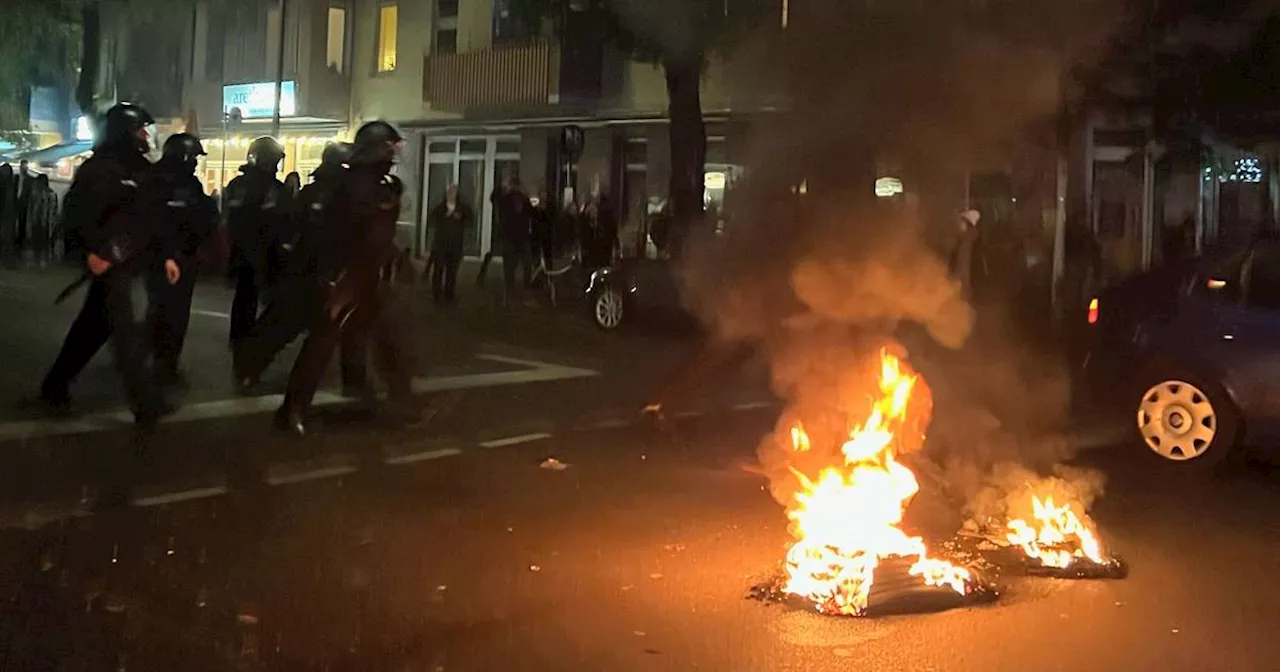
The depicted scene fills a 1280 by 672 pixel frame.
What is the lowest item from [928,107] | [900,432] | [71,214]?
[900,432]

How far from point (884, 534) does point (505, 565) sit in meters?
1.58

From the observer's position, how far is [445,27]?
1043 inches

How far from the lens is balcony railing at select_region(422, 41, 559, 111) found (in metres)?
24.1

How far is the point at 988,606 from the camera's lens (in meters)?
5.29

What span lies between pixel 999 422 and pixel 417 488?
13.9 feet

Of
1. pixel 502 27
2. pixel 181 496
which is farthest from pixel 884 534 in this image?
pixel 502 27

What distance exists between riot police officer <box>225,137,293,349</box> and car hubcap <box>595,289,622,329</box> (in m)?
5.12

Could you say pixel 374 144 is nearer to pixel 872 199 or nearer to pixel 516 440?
pixel 516 440

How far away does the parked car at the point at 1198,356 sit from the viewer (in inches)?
315

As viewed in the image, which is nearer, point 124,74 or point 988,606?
point 988,606

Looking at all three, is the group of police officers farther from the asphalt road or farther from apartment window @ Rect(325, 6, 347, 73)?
apartment window @ Rect(325, 6, 347, 73)

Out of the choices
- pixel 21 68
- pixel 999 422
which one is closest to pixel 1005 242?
pixel 999 422

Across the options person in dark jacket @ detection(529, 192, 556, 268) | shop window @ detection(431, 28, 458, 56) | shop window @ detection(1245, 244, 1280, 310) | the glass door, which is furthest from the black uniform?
shop window @ detection(431, 28, 458, 56)

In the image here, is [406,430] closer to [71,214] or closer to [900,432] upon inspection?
[71,214]
